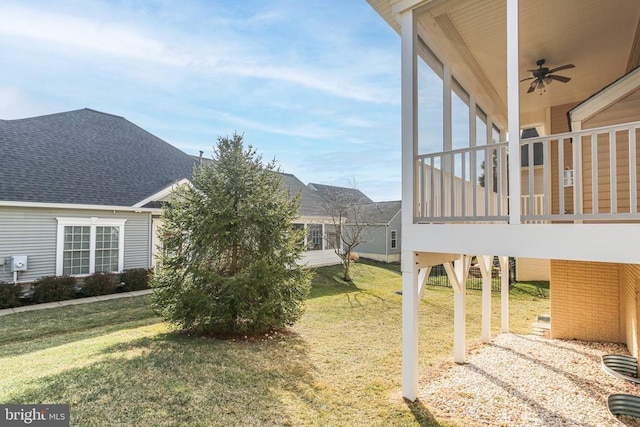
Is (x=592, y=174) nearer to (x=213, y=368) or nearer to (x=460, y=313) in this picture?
(x=460, y=313)

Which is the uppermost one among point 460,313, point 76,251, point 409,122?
point 409,122

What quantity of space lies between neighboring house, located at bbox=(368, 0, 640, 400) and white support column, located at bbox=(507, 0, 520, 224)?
0.01m

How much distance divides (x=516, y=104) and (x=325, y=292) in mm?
10411

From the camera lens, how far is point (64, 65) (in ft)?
35.9

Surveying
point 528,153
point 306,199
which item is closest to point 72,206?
point 306,199

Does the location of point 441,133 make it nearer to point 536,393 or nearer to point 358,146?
point 536,393

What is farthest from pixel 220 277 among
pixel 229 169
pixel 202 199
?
pixel 229 169

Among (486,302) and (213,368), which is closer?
(213,368)

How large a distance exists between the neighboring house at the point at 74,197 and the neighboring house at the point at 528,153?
1129 centimetres

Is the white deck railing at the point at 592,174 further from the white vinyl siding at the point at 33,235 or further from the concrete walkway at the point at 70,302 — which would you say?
the white vinyl siding at the point at 33,235

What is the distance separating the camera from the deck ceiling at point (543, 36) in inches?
187

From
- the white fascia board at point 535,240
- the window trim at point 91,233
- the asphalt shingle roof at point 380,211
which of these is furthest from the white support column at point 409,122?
the asphalt shingle roof at point 380,211

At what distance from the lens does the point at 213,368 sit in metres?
5.10

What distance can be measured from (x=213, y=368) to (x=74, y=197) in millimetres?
9485
